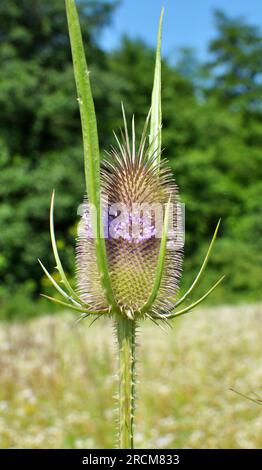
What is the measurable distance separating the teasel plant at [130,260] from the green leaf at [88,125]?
23mm

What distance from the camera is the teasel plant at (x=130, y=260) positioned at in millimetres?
914

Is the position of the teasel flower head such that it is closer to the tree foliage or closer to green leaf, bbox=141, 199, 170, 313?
green leaf, bbox=141, 199, 170, 313

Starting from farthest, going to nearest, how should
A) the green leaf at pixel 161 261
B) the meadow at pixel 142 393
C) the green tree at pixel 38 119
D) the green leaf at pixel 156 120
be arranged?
the green tree at pixel 38 119 → the meadow at pixel 142 393 → the green leaf at pixel 156 120 → the green leaf at pixel 161 261

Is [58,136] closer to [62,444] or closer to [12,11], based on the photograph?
[12,11]

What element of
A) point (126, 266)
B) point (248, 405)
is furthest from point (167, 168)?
point (248, 405)

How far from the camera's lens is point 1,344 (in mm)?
5820

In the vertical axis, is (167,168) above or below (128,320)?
above

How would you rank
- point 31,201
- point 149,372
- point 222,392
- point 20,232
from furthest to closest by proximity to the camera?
1. point 31,201
2. point 20,232
3. point 149,372
4. point 222,392

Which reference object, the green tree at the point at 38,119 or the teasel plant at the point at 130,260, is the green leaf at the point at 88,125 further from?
the green tree at the point at 38,119

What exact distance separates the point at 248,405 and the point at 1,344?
8.79 ft

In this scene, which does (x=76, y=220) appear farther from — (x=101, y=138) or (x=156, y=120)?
(x=156, y=120)

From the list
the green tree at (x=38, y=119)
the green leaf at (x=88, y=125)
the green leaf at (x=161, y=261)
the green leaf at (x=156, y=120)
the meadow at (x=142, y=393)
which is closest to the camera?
the green leaf at (x=88, y=125)

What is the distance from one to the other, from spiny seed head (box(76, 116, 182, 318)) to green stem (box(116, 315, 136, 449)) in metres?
0.04
